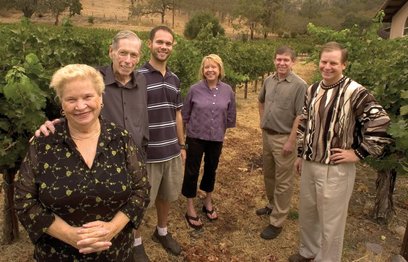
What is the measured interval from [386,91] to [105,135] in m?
3.46

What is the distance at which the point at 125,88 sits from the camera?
3113 millimetres

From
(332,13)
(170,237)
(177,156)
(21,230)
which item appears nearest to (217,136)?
(177,156)

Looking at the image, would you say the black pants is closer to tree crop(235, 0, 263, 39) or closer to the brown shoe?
the brown shoe

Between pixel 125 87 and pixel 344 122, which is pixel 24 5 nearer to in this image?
pixel 125 87

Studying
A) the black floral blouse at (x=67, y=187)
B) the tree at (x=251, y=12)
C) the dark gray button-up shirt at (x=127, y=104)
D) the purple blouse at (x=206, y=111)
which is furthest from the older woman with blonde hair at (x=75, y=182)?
the tree at (x=251, y=12)

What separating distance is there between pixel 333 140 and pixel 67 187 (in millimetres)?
2377

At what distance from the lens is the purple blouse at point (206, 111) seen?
431cm

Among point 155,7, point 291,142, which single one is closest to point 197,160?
point 291,142

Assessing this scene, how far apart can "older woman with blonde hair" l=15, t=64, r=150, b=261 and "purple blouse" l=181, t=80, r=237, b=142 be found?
2.07 metres

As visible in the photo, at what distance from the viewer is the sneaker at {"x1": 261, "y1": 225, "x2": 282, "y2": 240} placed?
457 cm

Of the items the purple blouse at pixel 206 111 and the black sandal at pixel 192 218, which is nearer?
the purple blouse at pixel 206 111

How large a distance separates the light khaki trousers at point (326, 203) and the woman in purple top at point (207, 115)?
1236 mm

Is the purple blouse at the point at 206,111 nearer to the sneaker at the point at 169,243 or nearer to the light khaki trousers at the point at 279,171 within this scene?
the light khaki trousers at the point at 279,171

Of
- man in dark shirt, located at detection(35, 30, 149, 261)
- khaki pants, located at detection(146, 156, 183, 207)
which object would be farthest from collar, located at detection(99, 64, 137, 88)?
khaki pants, located at detection(146, 156, 183, 207)
